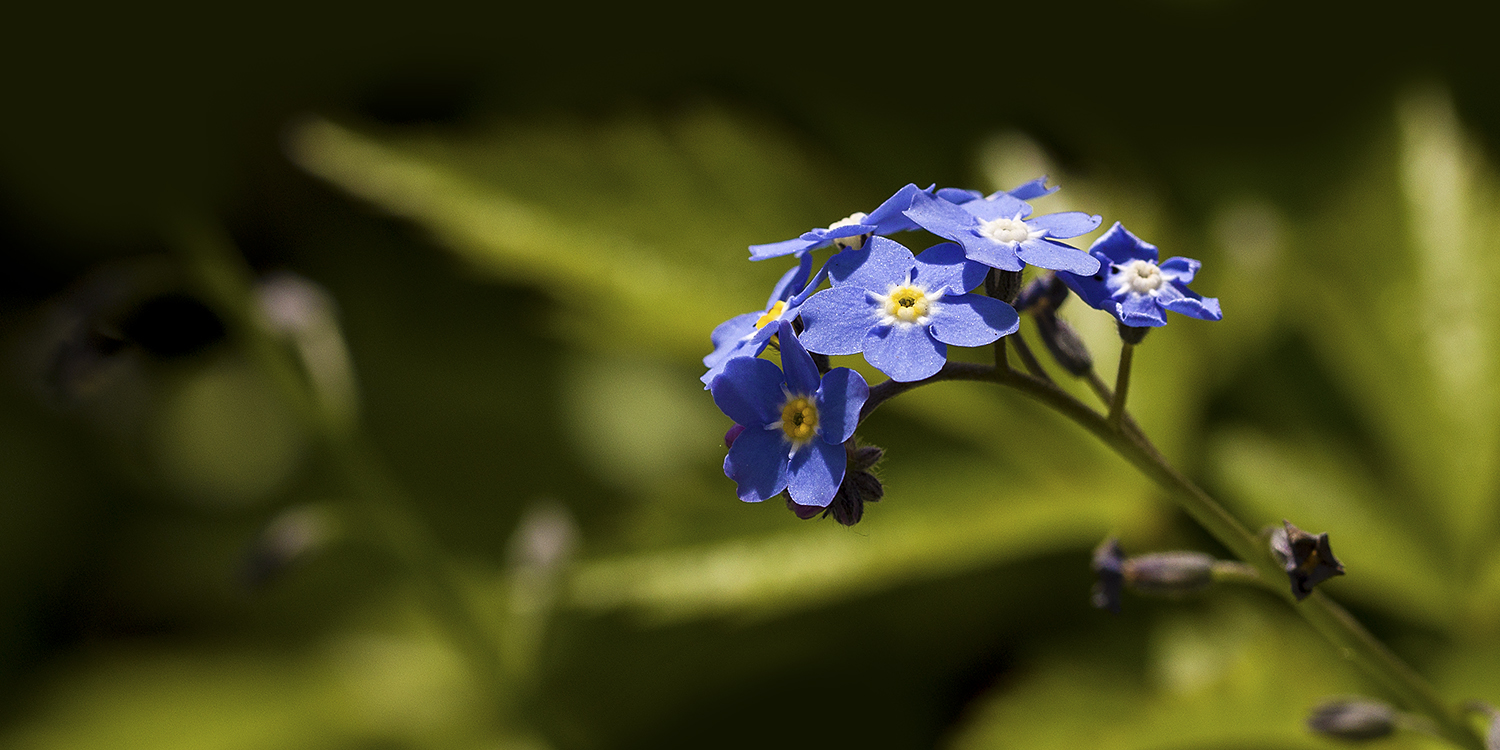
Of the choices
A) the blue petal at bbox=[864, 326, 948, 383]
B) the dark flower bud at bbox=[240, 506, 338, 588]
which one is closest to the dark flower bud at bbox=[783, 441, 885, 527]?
the blue petal at bbox=[864, 326, 948, 383]

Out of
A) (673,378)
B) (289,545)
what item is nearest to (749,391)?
(289,545)

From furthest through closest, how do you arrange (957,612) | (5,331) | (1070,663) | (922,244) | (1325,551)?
(5,331)
(922,244)
(957,612)
(1070,663)
(1325,551)

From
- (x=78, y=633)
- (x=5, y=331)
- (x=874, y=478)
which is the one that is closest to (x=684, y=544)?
A: (x=874, y=478)

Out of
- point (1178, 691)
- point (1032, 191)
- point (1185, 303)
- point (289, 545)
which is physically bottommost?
point (1178, 691)

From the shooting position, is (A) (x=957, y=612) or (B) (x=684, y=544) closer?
(B) (x=684, y=544)

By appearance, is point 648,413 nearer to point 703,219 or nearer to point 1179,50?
point 703,219

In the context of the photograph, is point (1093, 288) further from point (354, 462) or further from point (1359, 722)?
point (354, 462)

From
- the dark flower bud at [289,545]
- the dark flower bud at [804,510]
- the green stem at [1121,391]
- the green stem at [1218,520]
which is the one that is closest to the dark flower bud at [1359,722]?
the green stem at [1218,520]

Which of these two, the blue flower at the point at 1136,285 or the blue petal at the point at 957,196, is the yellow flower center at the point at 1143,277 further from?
the blue petal at the point at 957,196
